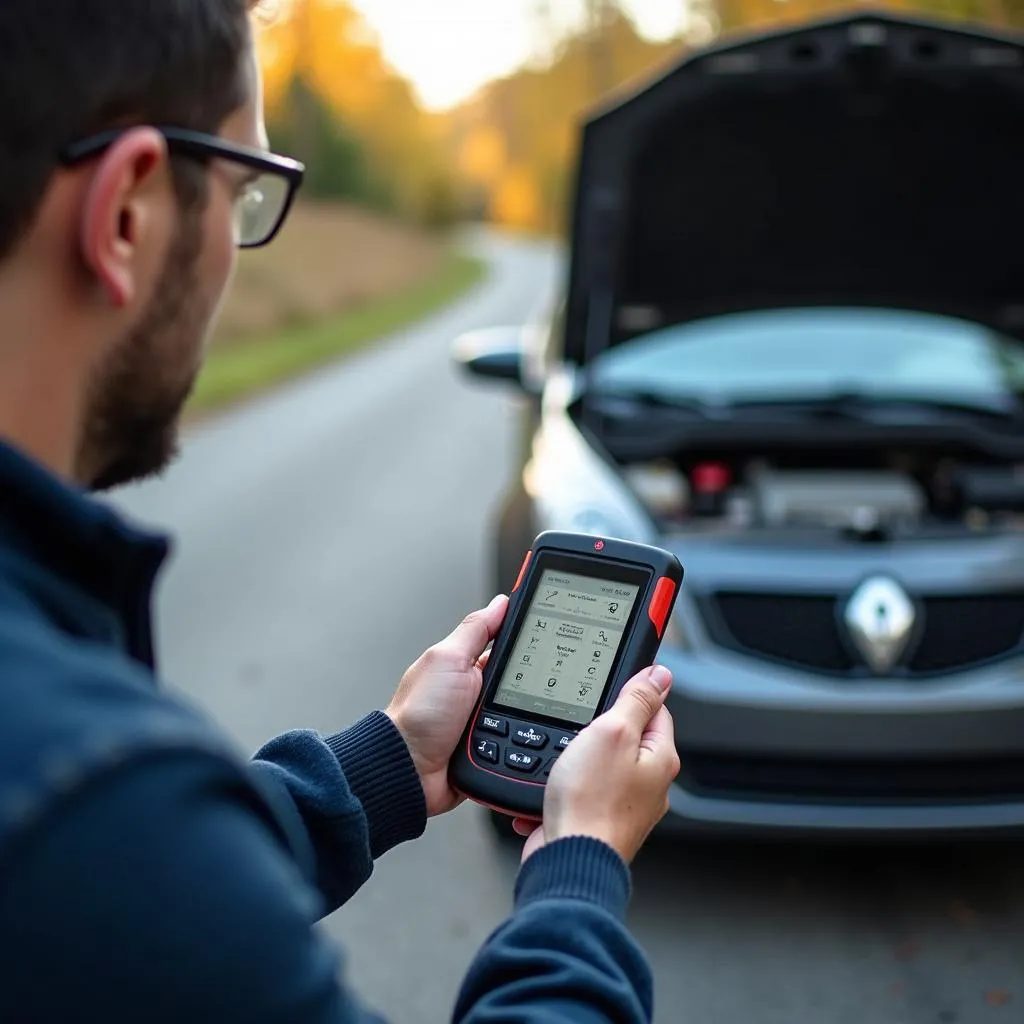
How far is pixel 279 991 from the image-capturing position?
0.80 m

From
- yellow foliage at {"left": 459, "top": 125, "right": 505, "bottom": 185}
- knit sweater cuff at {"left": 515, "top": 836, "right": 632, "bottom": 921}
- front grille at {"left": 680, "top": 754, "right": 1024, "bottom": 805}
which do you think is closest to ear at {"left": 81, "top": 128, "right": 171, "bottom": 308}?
knit sweater cuff at {"left": 515, "top": 836, "right": 632, "bottom": 921}

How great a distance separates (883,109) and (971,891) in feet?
8.44

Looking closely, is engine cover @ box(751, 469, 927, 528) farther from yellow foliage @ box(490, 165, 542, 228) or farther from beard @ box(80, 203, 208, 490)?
yellow foliage @ box(490, 165, 542, 228)

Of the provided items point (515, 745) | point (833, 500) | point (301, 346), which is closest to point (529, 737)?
point (515, 745)

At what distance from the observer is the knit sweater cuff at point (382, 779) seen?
Answer: 1.52m

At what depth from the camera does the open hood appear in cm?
412

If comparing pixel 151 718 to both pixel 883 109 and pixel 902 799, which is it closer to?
pixel 902 799

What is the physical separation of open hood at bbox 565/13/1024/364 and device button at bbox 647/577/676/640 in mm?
2712

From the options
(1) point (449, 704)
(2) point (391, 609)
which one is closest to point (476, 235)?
(2) point (391, 609)

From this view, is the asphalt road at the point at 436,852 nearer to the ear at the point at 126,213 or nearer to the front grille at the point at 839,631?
the front grille at the point at 839,631

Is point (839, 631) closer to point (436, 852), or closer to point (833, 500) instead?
point (833, 500)

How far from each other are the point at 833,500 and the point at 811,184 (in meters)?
1.34

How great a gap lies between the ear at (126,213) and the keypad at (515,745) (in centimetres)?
74

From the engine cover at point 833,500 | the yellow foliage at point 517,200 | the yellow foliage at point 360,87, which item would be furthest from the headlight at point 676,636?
the yellow foliage at point 517,200
